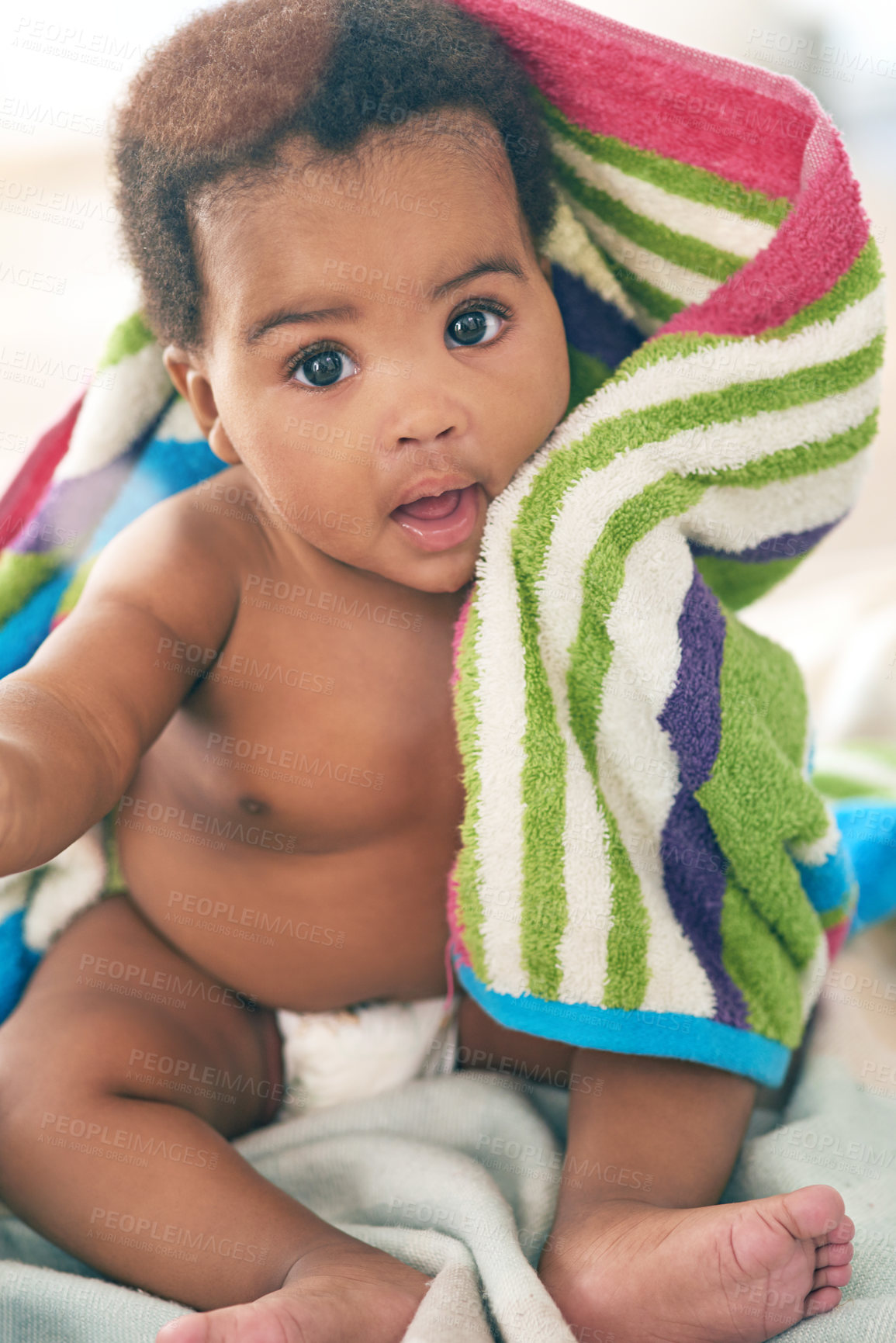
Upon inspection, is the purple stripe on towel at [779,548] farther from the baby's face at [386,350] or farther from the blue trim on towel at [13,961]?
the blue trim on towel at [13,961]

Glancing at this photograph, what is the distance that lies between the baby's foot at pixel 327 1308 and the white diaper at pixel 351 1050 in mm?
175

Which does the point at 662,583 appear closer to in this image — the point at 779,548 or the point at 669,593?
the point at 669,593

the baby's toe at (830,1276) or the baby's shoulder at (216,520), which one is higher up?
the baby's shoulder at (216,520)

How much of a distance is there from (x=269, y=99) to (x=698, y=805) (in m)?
0.46

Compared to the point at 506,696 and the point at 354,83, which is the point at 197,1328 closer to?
the point at 506,696

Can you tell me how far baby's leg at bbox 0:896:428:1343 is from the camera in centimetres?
54

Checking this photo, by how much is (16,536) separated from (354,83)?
1.33ft

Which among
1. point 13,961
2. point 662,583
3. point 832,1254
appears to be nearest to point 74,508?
point 13,961

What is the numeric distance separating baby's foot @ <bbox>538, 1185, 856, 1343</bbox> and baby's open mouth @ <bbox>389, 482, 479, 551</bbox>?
375mm

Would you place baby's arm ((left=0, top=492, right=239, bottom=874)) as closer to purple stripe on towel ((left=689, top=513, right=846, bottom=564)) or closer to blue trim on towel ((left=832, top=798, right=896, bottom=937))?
purple stripe on towel ((left=689, top=513, right=846, bottom=564))

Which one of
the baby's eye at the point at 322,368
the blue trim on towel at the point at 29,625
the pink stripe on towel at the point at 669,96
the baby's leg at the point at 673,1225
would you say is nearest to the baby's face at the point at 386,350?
the baby's eye at the point at 322,368

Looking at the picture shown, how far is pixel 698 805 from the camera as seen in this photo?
0.69 metres

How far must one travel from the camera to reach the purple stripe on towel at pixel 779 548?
2.46 feet

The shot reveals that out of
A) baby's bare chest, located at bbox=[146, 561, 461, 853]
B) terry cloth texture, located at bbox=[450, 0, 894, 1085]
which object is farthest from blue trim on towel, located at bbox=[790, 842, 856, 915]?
baby's bare chest, located at bbox=[146, 561, 461, 853]
